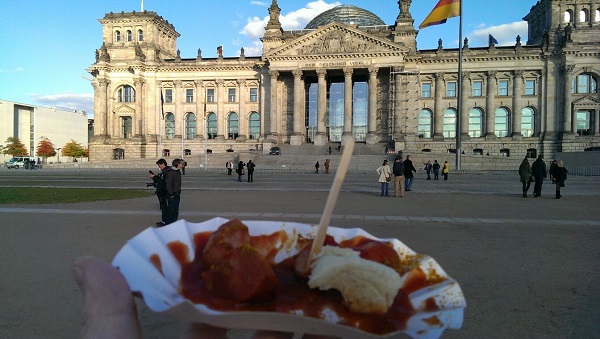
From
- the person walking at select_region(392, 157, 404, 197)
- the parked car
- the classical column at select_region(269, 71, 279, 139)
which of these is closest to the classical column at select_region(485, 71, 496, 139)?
the parked car

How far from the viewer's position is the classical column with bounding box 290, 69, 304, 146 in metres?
59.4

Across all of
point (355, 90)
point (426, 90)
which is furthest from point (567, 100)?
point (355, 90)

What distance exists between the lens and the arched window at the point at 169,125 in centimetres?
6878

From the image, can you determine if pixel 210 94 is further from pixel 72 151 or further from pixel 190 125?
pixel 72 151

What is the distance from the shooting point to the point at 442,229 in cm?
947

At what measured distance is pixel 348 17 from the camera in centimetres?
7175

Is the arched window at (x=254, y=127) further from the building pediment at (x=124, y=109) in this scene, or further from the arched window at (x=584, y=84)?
the arched window at (x=584, y=84)

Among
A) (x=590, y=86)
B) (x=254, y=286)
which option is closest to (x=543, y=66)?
(x=590, y=86)

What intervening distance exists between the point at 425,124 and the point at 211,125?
119 feet

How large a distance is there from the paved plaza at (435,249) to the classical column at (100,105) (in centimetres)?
5782

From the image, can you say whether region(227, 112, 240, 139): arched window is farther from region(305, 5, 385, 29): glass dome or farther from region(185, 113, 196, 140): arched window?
region(305, 5, 385, 29): glass dome

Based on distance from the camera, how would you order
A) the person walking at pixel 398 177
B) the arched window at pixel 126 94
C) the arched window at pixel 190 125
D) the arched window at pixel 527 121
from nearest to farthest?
the person walking at pixel 398 177 < the arched window at pixel 527 121 < the arched window at pixel 126 94 < the arched window at pixel 190 125

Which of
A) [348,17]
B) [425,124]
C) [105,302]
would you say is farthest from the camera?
[348,17]

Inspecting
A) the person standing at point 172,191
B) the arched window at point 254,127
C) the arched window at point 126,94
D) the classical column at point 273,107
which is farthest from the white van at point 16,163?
the person standing at point 172,191
